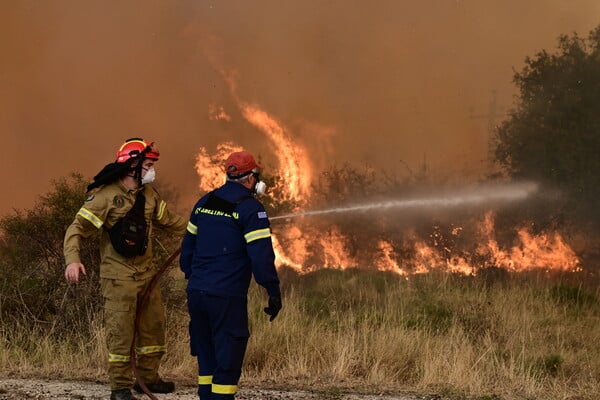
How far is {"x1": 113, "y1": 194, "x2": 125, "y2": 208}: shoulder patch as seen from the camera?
6216 mm

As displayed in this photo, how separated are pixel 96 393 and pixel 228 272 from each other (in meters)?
2.23

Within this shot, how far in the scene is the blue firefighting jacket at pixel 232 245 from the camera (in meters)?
5.04

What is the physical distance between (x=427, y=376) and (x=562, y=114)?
454 inches

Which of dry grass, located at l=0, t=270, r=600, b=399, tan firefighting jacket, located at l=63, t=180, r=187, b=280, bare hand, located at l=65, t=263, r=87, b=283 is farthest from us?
dry grass, located at l=0, t=270, r=600, b=399

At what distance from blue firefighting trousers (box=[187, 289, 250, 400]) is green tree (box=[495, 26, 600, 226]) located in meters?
13.0

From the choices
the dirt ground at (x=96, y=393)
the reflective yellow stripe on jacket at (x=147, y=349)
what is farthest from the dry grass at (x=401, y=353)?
the reflective yellow stripe on jacket at (x=147, y=349)

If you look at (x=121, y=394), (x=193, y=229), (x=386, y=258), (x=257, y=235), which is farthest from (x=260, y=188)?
(x=386, y=258)

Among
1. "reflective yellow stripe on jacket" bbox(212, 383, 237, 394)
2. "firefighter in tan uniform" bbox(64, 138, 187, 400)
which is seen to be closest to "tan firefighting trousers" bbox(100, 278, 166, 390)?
"firefighter in tan uniform" bbox(64, 138, 187, 400)

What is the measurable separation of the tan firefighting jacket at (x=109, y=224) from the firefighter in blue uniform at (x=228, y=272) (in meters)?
1.09

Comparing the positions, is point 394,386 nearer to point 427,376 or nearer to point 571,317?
point 427,376

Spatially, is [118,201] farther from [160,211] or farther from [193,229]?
[193,229]

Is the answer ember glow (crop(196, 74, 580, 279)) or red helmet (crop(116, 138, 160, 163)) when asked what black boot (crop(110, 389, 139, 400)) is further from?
ember glow (crop(196, 74, 580, 279))

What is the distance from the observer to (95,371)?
745 cm

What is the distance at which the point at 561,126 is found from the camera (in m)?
17.0
